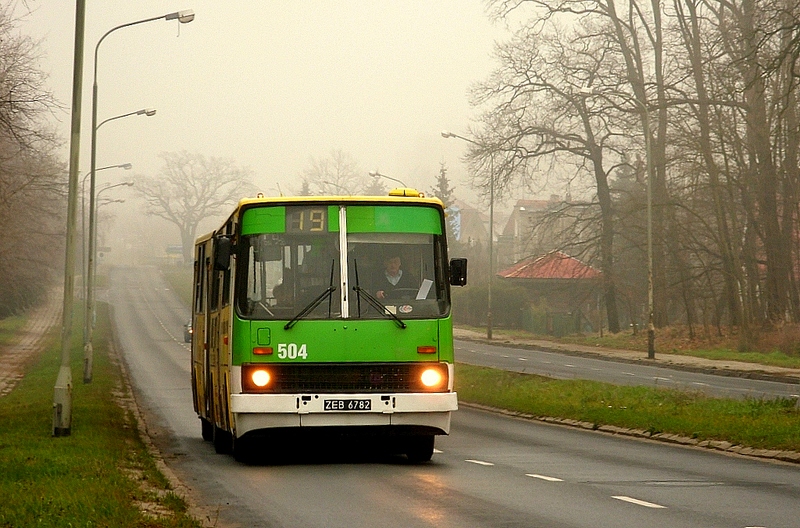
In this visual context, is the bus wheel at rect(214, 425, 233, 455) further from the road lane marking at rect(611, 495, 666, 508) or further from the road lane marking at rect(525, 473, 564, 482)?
the road lane marking at rect(611, 495, 666, 508)

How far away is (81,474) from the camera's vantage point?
12945mm

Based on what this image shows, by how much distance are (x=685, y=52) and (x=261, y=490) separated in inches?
1740

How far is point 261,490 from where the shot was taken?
12711mm

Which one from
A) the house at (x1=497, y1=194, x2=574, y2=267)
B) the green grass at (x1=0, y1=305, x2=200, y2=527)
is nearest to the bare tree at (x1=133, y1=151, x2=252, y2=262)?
the house at (x1=497, y1=194, x2=574, y2=267)

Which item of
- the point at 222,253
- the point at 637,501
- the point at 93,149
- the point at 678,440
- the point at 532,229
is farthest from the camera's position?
the point at 532,229

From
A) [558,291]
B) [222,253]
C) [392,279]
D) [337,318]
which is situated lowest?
[337,318]

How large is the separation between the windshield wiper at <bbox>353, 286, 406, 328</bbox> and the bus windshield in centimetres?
1

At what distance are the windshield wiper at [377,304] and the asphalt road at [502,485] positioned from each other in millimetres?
1646

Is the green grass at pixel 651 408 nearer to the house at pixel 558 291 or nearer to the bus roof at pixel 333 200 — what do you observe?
the bus roof at pixel 333 200

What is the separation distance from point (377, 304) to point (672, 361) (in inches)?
1240

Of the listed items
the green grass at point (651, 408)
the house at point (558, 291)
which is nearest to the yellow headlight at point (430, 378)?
the green grass at point (651, 408)

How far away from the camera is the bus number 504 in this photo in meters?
14.7

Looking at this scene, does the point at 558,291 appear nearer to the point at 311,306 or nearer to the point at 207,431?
the point at 207,431

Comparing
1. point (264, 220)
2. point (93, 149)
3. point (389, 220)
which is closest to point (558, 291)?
point (93, 149)
